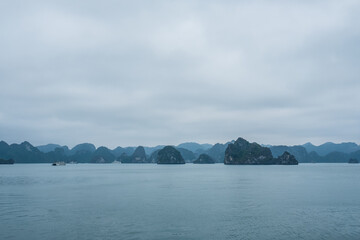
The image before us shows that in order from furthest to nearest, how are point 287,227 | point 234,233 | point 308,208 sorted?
point 308,208 < point 287,227 < point 234,233

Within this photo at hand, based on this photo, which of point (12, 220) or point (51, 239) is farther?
point (12, 220)

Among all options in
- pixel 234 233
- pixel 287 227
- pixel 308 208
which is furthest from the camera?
pixel 308 208

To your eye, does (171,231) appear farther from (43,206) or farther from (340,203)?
(340,203)

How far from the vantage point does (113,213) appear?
2106 inches

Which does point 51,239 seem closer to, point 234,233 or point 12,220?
point 12,220

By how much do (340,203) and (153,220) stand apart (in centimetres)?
4293

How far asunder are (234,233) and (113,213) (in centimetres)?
2324

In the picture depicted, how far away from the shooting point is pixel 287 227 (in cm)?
4359

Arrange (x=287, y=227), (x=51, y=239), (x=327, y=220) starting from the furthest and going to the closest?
(x=327, y=220)
(x=287, y=227)
(x=51, y=239)

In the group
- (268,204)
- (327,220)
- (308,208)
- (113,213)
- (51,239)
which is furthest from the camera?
(268,204)

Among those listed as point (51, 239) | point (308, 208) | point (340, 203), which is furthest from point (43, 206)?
point (340, 203)

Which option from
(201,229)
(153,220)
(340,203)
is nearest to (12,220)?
(153,220)

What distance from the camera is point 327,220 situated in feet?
157

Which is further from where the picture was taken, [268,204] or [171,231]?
[268,204]
